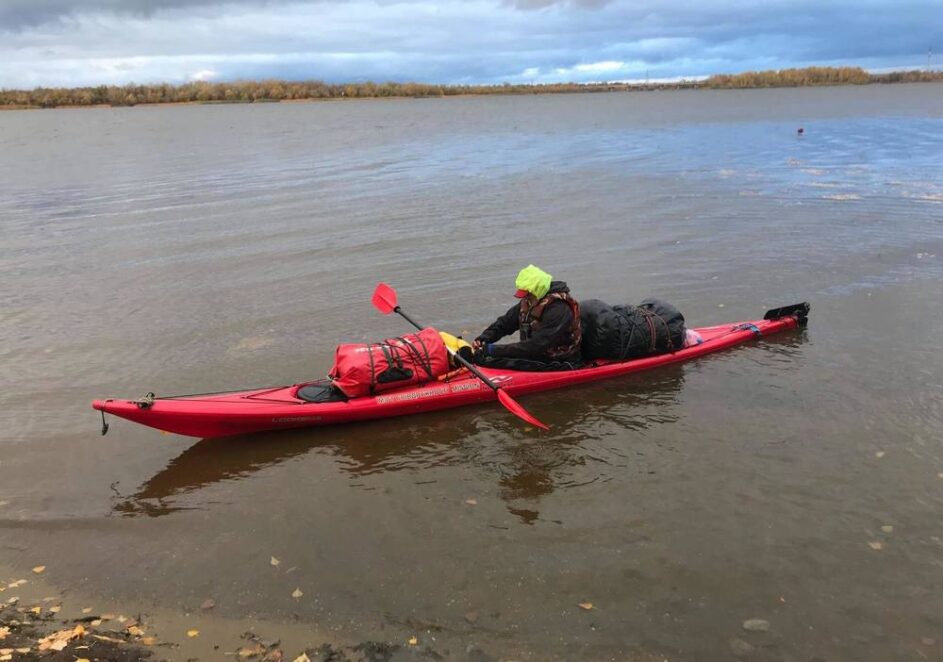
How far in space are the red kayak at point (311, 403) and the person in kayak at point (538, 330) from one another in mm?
143

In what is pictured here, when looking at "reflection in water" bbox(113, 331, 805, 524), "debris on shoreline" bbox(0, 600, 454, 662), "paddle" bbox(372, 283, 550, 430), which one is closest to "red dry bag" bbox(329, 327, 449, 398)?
"paddle" bbox(372, 283, 550, 430)

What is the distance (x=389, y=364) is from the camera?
681 cm

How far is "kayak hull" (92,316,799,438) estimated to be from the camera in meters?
6.02

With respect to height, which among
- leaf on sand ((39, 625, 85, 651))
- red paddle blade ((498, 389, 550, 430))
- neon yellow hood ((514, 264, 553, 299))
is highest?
neon yellow hood ((514, 264, 553, 299))

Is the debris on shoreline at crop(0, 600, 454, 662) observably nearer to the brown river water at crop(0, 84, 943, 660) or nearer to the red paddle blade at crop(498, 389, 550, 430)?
the brown river water at crop(0, 84, 943, 660)

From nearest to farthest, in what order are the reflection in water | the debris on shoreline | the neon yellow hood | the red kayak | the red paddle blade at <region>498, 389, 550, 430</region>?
1. the debris on shoreline
2. the reflection in water
3. the red kayak
4. the red paddle blade at <region>498, 389, 550, 430</region>
5. the neon yellow hood

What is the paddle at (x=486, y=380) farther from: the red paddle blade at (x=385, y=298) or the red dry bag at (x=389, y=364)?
the red dry bag at (x=389, y=364)

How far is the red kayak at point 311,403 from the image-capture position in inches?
237

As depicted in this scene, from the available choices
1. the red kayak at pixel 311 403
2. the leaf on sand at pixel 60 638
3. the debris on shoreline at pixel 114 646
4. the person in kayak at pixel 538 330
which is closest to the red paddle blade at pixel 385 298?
the person in kayak at pixel 538 330

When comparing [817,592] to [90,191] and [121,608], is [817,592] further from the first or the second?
[90,191]

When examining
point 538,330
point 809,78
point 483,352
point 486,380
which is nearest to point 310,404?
point 486,380

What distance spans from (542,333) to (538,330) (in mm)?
54

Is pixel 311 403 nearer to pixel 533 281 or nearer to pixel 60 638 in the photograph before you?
pixel 533 281

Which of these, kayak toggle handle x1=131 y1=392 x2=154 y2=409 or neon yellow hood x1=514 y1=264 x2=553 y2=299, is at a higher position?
neon yellow hood x1=514 y1=264 x2=553 y2=299
